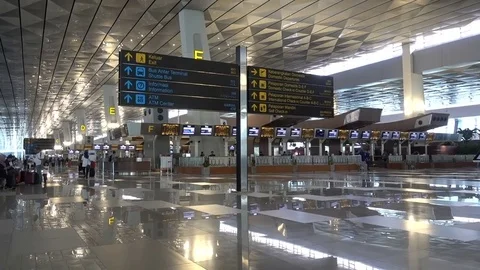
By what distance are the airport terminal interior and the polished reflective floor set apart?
42 millimetres

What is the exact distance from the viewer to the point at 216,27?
28.6m

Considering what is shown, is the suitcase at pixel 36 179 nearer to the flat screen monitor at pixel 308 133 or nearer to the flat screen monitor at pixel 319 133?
the flat screen monitor at pixel 308 133

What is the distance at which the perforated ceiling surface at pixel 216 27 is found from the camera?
80.0 ft

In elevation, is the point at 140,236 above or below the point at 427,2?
below

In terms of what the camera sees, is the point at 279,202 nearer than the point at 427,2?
Yes

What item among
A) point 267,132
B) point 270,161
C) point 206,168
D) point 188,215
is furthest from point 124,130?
point 188,215

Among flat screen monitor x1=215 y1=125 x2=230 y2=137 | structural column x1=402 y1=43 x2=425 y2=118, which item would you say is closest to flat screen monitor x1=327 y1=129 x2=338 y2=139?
structural column x1=402 y1=43 x2=425 y2=118

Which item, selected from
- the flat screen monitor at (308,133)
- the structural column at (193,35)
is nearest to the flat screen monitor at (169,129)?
the structural column at (193,35)

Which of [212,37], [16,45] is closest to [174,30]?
[212,37]

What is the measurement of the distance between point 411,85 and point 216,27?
70.4 feet

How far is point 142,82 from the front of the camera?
44.1 feet

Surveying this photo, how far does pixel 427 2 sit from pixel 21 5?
974 inches

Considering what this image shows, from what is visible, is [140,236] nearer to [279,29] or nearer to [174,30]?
[174,30]

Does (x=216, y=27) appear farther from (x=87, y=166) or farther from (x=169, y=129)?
(x=87, y=166)
